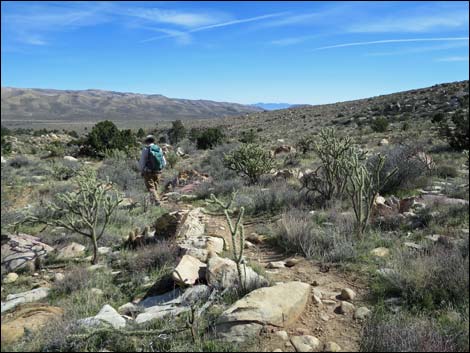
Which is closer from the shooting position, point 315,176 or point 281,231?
point 281,231

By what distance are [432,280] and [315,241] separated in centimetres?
209

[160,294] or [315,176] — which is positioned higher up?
[315,176]

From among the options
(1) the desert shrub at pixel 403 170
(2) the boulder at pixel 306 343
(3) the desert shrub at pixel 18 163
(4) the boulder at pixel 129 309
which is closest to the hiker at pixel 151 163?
(1) the desert shrub at pixel 403 170

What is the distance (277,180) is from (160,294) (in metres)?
6.66

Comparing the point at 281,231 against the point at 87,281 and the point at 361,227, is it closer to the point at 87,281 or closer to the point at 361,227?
the point at 361,227

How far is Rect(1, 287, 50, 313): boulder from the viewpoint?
4400mm

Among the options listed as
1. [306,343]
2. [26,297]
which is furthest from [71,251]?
[306,343]

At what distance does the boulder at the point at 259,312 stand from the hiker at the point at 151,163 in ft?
21.1

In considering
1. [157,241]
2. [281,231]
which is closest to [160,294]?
[157,241]

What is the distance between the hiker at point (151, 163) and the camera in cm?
980

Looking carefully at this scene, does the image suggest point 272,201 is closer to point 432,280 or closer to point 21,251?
point 21,251

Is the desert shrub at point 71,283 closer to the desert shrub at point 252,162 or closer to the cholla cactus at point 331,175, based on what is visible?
the cholla cactus at point 331,175

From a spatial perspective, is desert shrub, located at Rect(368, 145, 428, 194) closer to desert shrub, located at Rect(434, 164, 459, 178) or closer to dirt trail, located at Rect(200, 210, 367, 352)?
desert shrub, located at Rect(434, 164, 459, 178)

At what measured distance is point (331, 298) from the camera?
430 centimetres
